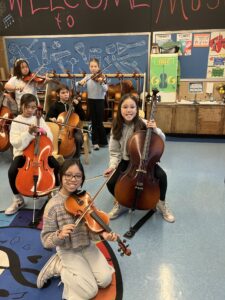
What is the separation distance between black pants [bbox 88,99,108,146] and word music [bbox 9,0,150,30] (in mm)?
1642

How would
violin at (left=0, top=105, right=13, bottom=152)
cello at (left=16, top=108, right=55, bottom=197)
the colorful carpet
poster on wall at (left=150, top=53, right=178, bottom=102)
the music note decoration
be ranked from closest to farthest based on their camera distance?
the colorful carpet → cello at (left=16, top=108, right=55, bottom=197) → violin at (left=0, top=105, right=13, bottom=152) → poster on wall at (left=150, top=53, right=178, bottom=102) → the music note decoration

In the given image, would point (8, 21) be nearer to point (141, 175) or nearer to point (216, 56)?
point (216, 56)

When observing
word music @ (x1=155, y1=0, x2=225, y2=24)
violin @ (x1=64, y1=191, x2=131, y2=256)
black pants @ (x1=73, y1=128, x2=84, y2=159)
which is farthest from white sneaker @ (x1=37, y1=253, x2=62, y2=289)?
word music @ (x1=155, y1=0, x2=225, y2=24)

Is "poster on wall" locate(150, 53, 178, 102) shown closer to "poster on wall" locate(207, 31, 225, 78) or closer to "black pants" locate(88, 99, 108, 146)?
"poster on wall" locate(207, 31, 225, 78)

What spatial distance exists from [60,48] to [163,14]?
72.0 inches

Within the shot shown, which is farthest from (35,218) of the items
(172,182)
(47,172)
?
(172,182)

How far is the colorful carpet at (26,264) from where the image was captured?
1612 millimetres

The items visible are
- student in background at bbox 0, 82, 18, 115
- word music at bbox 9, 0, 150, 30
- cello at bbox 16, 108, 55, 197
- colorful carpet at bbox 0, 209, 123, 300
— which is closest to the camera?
colorful carpet at bbox 0, 209, 123, 300

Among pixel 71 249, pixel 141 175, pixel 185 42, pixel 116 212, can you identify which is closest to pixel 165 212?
pixel 116 212

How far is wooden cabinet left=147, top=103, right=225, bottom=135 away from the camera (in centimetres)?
409

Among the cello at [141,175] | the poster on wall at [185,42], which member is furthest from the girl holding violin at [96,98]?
the cello at [141,175]

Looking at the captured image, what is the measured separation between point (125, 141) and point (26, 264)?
48.1 inches

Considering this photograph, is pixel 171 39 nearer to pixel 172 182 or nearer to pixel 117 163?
pixel 172 182

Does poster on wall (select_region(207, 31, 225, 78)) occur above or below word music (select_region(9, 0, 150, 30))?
below
